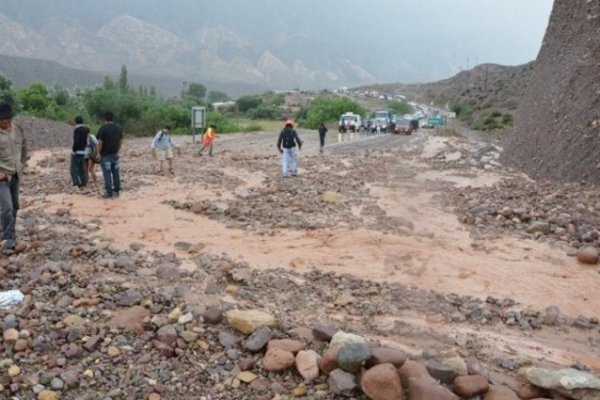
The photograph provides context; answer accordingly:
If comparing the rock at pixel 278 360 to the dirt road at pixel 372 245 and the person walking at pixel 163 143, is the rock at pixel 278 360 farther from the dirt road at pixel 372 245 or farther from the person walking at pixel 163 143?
the person walking at pixel 163 143

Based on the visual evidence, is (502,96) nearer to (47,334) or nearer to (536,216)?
(536,216)

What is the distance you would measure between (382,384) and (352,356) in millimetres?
340

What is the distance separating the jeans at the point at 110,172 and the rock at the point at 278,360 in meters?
7.39

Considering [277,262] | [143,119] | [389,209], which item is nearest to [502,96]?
[143,119]

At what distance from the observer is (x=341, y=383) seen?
4141 millimetres

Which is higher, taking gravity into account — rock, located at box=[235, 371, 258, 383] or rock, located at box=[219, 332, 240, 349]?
rock, located at box=[219, 332, 240, 349]

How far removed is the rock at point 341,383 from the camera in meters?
4.11

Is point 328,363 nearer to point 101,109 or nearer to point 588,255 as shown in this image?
point 588,255

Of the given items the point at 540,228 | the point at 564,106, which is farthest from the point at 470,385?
the point at 564,106

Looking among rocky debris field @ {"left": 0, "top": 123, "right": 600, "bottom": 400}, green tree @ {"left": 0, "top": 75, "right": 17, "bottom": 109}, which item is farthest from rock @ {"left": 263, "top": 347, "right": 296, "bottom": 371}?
green tree @ {"left": 0, "top": 75, "right": 17, "bottom": 109}

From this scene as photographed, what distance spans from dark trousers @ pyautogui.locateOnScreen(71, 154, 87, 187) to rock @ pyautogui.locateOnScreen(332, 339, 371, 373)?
916cm

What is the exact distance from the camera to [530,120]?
2028cm

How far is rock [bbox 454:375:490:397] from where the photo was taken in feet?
13.4

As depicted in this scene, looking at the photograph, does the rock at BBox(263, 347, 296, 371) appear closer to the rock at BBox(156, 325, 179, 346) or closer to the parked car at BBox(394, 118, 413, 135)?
the rock at BBox(156, 325, 179, 346)
